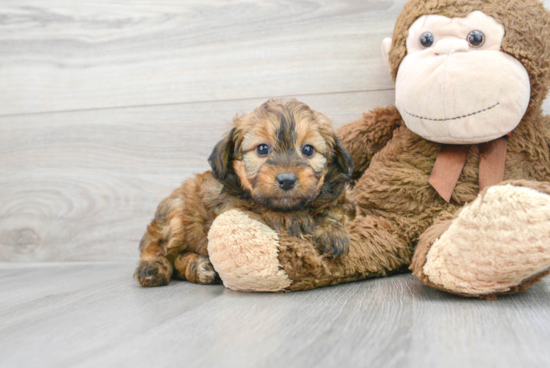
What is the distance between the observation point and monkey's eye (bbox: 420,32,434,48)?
5.67ft

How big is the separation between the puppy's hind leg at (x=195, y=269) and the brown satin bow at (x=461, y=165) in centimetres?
90

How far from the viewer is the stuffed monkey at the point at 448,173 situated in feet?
4.15

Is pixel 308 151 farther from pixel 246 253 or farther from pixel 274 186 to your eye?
pixel 246 253

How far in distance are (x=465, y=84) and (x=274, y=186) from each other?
0.73 metres

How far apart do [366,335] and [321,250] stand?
21.3 inches

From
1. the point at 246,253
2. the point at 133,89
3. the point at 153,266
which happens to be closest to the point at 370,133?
the point at 246,253

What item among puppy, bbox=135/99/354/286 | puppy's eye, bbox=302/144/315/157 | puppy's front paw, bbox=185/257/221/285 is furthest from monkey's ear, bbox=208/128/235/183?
puppy's front paw, bbox=185/257/221/285

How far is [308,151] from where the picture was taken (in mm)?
1604

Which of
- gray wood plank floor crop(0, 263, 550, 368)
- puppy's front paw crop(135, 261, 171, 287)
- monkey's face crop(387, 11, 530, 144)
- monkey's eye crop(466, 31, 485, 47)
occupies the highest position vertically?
monkey's eye crop(466, 31, 485, 47)

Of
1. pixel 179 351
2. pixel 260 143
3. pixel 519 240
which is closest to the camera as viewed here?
pixel 179 351

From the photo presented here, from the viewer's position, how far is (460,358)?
2.98ft

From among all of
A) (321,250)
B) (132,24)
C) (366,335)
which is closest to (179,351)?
(366,335)

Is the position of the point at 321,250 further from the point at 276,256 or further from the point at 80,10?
the point at 80,10

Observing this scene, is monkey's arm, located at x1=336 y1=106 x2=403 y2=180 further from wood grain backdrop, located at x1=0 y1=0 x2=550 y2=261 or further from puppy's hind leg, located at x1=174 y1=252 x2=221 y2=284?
puppy's hind leg, located at x1=174 y1=252 x2=221 y2=284
